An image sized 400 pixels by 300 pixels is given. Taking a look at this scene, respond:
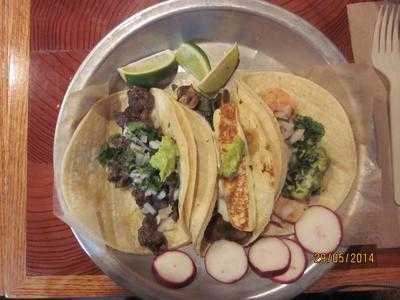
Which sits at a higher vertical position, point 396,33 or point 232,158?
point 396,33

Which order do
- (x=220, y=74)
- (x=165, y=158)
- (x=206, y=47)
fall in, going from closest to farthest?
1. (x=165, y=158)
2. (x=220, y=74)
3. (x=206, y=47)

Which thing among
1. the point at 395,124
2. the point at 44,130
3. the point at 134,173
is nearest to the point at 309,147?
the point at 395,124

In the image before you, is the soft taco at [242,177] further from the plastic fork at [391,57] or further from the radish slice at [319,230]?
the plastic fork at [391,57]

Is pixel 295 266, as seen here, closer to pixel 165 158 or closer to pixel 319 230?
pixel 319 230

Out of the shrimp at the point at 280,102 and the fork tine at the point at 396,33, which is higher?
the fork tine at the point at 396,33
